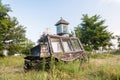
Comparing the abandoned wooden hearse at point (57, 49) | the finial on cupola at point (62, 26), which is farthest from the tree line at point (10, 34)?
the abandoned wooden hearse at point (57, 49)

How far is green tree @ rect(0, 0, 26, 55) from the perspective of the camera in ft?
61.1

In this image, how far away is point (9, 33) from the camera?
1948cm

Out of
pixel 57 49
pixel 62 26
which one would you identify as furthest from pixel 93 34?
pixel 57 49

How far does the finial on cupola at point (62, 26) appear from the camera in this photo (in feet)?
52.1

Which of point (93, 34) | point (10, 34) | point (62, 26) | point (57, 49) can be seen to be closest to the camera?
point (57, 49)

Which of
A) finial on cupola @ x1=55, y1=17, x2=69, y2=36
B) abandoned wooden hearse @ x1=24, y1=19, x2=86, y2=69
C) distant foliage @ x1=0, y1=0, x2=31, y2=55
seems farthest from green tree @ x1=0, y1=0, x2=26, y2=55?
abandoned wooden hearse @ x1=24, y1=19, x2=86, y2=69

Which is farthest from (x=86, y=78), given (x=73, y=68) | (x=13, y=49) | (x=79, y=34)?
(x=79, y=34)

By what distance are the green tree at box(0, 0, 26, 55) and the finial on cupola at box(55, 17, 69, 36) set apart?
5.45m

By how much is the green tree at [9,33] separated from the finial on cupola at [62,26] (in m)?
5.45

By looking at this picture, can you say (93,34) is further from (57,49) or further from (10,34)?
(57,49)

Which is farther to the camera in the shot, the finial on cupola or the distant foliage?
the distant foliage

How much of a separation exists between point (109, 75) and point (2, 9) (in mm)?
15745

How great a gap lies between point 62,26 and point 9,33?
20.5ft

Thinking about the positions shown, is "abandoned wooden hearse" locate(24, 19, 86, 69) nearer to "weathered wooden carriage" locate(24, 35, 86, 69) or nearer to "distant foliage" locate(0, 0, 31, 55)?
"weathered wooden carriage" locate(24, 35, 86, 69)
